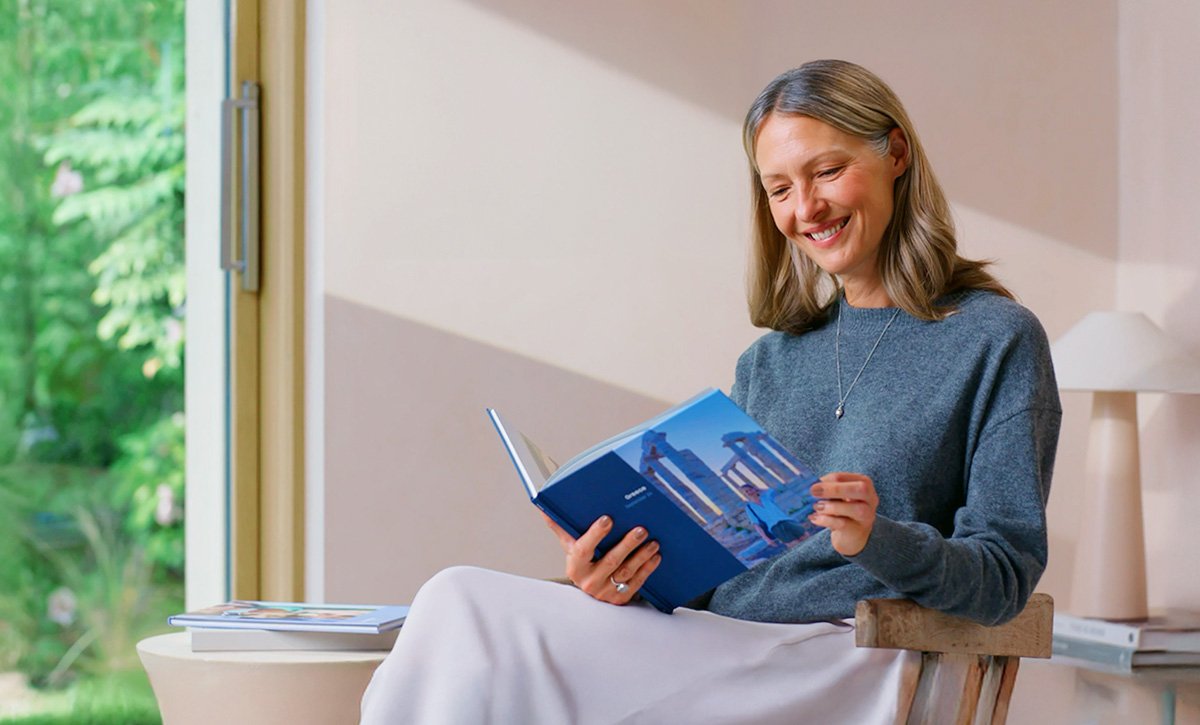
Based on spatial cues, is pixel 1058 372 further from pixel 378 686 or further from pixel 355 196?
pixel 378 686

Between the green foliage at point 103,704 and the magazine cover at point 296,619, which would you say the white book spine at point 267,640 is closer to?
the magazine cover at point 296,619

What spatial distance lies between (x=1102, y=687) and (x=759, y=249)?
1248mm

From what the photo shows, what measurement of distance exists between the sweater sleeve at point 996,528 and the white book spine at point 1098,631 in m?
1.21

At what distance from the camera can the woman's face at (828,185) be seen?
6.23 feet

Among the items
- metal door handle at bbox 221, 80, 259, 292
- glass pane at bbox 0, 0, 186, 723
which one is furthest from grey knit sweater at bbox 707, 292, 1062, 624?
glass pane at bbox 0, 0, 186, 723

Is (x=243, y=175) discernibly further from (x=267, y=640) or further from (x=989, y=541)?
(x=989, y=541)

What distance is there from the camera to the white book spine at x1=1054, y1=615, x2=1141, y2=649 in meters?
2.85

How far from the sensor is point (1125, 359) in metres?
3.00

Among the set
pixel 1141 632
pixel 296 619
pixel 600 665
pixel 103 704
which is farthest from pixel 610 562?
pixel 103 704

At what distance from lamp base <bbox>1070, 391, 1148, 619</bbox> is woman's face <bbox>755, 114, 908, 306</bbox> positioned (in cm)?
134

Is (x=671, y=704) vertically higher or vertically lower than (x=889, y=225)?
lower

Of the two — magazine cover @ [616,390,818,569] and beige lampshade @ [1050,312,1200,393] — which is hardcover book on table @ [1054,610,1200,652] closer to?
beige lampshade @ [1050,312,1200,393]

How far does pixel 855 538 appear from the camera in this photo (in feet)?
5.13

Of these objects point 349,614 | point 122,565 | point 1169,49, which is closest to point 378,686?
point 349,614
